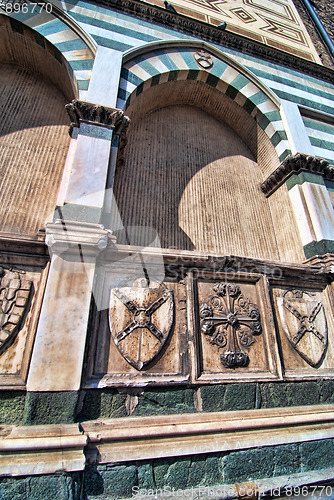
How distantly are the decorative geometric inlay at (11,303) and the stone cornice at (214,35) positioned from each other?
15.2ft

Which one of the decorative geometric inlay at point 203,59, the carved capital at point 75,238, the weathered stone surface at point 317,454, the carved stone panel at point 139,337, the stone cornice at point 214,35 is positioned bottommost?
the weathered stone surface at point 317,454

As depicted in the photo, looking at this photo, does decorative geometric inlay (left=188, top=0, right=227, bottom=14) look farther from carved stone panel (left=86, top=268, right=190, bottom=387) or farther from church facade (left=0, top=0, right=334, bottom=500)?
carved stone panel (left=86, top=268, right=190, bottom=387)

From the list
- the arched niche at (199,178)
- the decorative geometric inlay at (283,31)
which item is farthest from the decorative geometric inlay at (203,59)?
the decorative geometric inlay at (283,31)

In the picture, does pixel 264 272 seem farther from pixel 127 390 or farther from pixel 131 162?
pixel 131 162

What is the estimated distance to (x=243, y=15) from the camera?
598cm

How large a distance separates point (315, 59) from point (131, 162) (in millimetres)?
5314

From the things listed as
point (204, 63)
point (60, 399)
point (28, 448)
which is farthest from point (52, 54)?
point (28, 448)

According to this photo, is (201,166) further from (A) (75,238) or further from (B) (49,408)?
(B) (49,408)

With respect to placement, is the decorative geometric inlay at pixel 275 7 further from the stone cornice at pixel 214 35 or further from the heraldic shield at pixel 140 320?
the heraldic shield at pixel 140 320

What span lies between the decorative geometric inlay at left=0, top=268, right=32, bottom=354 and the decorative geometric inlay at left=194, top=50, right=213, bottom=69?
440 centimetres

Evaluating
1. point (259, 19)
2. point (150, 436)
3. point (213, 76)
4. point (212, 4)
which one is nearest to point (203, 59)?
point (213, 76)

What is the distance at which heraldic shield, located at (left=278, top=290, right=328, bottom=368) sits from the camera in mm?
2738

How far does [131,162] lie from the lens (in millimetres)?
3918

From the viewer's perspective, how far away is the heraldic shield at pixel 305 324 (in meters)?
2.74
